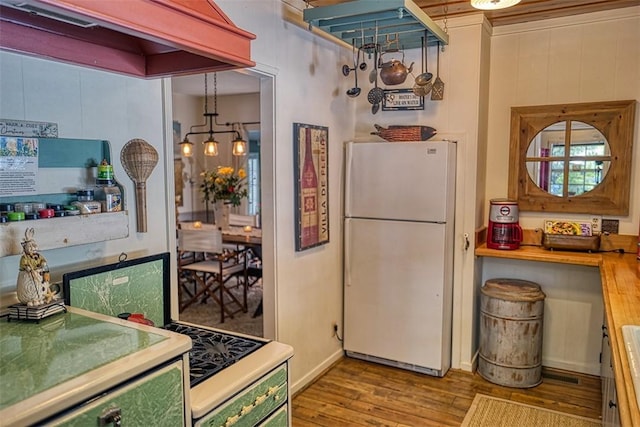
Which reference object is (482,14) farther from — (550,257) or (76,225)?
(76,225)

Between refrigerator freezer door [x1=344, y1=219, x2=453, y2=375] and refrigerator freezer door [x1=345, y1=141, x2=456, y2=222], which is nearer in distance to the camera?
refrigerator freezer door [x1=345, y1=141, x2=456, y2=222]

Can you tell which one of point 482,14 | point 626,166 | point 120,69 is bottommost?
point 626,166

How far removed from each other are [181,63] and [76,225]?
684 millimetres

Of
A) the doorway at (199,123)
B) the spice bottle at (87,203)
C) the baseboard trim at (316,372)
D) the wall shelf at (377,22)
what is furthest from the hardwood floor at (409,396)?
the doorway at (199,123)

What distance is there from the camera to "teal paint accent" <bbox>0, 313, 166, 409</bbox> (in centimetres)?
114

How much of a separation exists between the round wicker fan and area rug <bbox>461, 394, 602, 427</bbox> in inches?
84.3

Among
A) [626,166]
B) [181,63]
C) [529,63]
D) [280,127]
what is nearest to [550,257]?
[626,166]

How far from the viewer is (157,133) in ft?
6.91

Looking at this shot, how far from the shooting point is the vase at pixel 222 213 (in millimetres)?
6029

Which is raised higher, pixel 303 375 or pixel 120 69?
pixel 120 69

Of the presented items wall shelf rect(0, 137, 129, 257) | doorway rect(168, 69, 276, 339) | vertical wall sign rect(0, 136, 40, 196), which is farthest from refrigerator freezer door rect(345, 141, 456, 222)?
doorway rect(168, 69, 276, 339)

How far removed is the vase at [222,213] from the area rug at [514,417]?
348 cm

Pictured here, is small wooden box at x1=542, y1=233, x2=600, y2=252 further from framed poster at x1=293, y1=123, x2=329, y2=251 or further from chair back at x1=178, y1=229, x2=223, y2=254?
chair back at x1=178, y1=229, x2=223, y2=254

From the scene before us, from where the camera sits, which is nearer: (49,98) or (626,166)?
(49,98)
